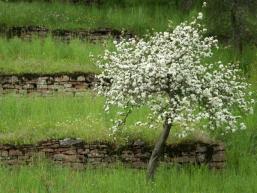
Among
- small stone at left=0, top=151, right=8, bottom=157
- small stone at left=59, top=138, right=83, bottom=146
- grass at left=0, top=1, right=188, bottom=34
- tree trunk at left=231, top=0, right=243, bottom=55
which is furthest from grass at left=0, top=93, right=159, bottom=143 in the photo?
grass at left=0, top=1, right=188, bottom=34

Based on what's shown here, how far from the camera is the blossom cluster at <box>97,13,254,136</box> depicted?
30.8ft

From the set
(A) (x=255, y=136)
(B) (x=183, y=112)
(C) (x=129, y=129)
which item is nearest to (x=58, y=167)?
(C) (x=129, y=129)

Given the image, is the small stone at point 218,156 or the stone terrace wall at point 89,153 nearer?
the stone terrace wall at point 89,153

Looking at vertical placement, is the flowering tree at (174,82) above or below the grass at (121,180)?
above

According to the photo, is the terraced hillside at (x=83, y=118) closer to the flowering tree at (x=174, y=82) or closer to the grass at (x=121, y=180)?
the grass at (x=121, y=180)

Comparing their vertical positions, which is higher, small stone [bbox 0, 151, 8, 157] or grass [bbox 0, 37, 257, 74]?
grass [bbox 0, 37, 257, 74]

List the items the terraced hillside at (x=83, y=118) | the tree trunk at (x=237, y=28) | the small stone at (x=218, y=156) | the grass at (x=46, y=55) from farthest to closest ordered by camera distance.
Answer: the tree trunk at (x=237, y=28)
the grass at (x=46, y=55)
the small stone at (x=218, y=156)
the terraced hillside at (x=83, y=118)

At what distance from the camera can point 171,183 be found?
9922 millimetres

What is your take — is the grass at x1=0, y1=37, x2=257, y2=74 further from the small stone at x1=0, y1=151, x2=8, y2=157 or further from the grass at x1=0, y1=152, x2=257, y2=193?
the grass at x1=0, y1=152, x2=257, y2=193

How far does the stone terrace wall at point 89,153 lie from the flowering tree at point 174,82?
141cm

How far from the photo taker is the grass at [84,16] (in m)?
19.7

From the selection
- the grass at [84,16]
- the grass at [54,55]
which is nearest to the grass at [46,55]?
the grass at [54,55]

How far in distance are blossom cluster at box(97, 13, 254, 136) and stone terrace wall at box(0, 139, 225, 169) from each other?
5.43ft

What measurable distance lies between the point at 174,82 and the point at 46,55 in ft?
27.4
